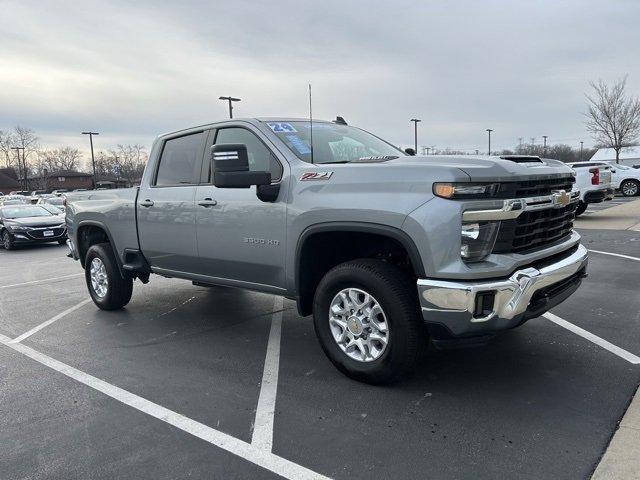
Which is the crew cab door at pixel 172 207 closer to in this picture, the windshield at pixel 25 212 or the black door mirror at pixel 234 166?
the black door mirror at pixel 234 166

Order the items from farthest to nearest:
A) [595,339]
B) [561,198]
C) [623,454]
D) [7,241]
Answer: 1. [7,241]
2. [595,339]
3. [561,198]
4. [623,454]

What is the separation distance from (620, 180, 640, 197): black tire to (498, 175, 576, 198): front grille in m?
24.1

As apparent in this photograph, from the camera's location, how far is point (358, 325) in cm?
374

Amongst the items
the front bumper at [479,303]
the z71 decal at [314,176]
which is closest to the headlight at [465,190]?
the front bumper at [479,303]

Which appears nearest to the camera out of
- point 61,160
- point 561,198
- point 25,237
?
point 561,198

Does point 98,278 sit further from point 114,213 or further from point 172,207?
point 172,207

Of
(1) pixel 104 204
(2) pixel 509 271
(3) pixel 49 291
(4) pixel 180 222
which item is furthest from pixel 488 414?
(3) pixel 49 291

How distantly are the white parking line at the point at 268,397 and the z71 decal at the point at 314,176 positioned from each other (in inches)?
61.7

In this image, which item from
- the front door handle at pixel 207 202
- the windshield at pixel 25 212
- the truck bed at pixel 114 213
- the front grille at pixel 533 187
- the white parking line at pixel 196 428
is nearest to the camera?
the white parking line at pixel 196 428

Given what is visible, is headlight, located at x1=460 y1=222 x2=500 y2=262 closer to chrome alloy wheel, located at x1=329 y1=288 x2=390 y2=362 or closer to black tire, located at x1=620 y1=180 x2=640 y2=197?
chrome alloy wheel, located at x1=329 y1=288 x2=390 y2=362

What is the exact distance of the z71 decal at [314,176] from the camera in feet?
12.5

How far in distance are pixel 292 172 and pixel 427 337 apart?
63.1 inches

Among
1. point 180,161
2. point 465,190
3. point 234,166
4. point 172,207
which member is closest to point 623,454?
point 465,190

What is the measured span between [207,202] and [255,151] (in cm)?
67
